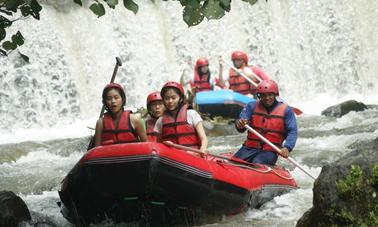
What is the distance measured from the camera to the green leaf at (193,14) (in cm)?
288

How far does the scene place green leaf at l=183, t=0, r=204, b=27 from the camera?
288 centimetres

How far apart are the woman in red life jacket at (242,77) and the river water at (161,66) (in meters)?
0.94

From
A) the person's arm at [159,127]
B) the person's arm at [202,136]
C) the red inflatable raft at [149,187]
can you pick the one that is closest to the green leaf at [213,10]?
the red inflatable raft at [149,187]

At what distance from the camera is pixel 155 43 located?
16453mm

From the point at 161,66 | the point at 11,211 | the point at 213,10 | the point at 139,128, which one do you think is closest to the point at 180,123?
the point at 139,128

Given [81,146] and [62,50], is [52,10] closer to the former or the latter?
[62,50]

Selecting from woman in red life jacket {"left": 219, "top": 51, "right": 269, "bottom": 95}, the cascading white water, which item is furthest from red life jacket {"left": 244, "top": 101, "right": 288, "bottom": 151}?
the cascading white water

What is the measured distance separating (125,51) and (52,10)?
2.12 metres

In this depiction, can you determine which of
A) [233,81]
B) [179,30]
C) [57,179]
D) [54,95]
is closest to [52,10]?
[54,95]

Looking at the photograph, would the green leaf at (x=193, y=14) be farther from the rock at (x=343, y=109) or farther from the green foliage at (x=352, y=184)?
the rock at (x=343, y=109)

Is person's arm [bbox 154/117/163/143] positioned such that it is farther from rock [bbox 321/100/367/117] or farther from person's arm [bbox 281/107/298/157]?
rock [bbox 321/100/367/117]

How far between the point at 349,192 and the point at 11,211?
3.15m

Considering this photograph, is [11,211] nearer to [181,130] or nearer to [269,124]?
[181,130]

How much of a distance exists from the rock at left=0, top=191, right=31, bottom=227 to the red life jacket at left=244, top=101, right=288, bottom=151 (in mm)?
2501
